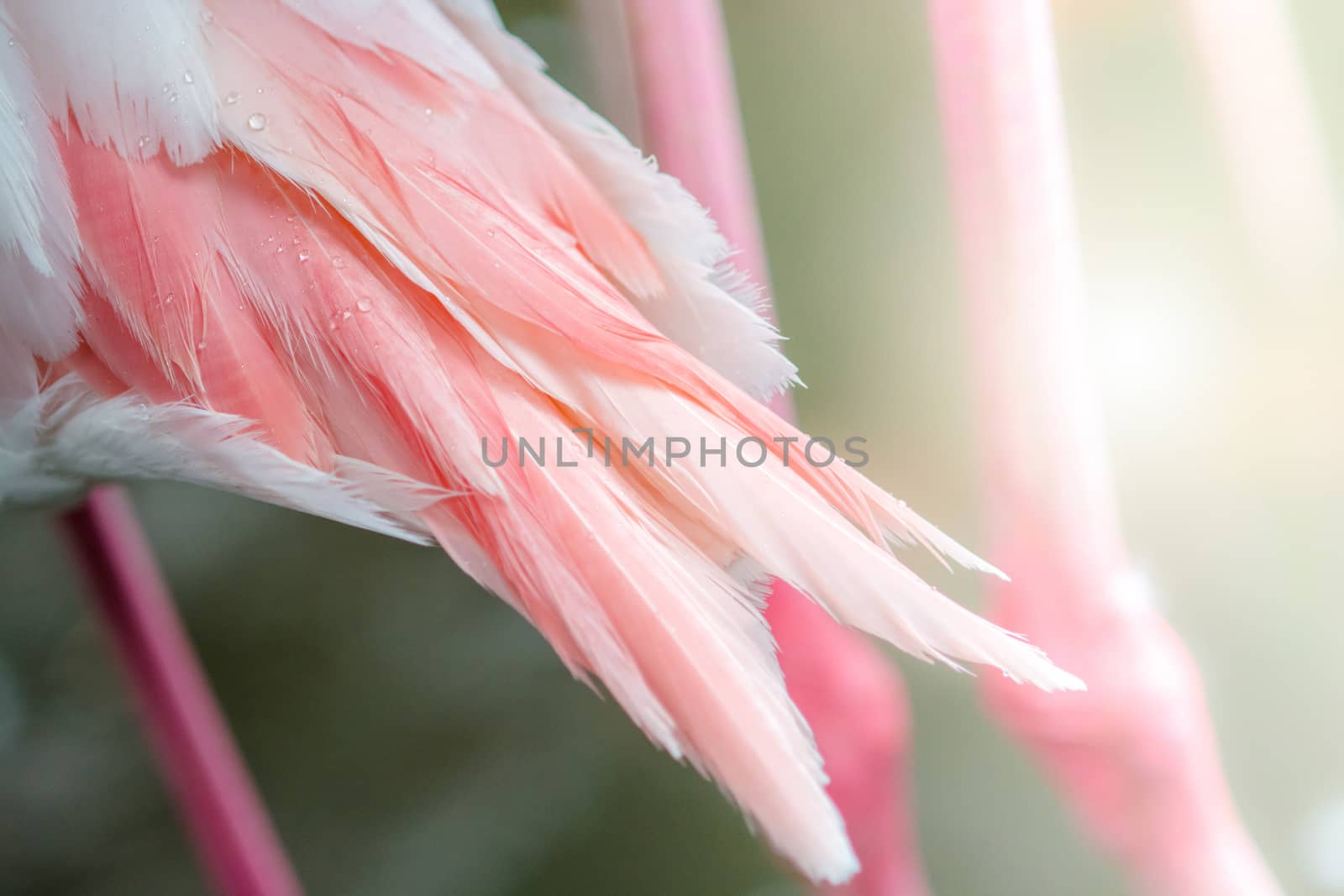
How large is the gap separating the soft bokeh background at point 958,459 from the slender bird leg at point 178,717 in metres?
0.05

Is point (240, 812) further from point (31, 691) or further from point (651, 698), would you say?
point (651, 698)

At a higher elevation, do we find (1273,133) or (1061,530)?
(1273,133)

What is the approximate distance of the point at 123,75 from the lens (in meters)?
0.35

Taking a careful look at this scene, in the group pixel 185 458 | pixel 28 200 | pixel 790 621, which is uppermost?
pixel 28 200

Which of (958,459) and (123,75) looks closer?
(123,75)

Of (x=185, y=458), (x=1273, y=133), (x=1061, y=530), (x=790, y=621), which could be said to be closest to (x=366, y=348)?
(x=185, y=458)

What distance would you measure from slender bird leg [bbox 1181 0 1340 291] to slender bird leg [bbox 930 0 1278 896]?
0.10m

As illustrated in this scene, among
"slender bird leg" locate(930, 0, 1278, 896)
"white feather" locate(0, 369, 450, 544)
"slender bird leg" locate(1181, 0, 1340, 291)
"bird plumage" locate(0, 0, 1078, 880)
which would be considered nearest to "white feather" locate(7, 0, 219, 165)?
"bird plumage" locate(0, 0, 1078, 880)

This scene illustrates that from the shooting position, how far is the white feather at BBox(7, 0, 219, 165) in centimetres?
36

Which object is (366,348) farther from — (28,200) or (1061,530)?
(1061,530)

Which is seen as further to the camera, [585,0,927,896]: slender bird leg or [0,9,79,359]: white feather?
[585,0,927,896]: slender bird leg

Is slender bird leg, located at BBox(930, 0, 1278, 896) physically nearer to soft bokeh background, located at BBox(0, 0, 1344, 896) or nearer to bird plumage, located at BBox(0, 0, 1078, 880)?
soft bokeh background, located at BBox(0, 0, 1344, 896)

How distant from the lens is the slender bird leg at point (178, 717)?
56 centimetres

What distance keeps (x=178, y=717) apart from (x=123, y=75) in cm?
42
